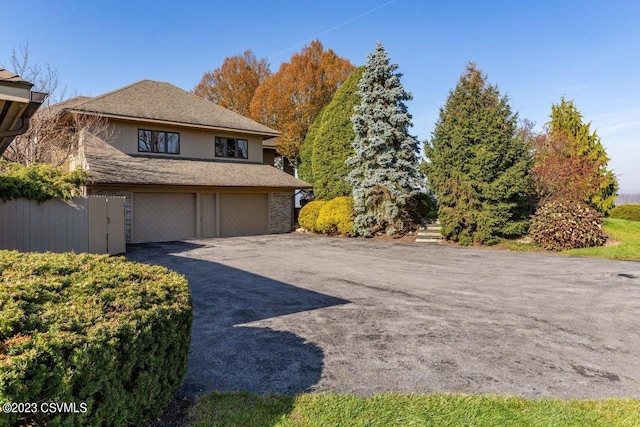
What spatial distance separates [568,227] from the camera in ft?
46.1

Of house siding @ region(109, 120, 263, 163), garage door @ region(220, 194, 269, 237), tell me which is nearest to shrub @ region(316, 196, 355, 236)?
garage door @ region(220, 194, 269, 237)

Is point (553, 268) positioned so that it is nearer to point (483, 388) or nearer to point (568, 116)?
point (483, 388)

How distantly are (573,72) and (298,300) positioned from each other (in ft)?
43.7

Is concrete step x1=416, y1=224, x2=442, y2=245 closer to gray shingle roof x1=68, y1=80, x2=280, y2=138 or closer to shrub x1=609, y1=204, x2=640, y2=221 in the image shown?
gray shingle roof x1=68, y1=80, x2=280, y2=138

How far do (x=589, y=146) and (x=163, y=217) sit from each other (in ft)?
78.3

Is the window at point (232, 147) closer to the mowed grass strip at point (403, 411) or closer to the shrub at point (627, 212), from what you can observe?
the mowed grass strip at point (403, 411)

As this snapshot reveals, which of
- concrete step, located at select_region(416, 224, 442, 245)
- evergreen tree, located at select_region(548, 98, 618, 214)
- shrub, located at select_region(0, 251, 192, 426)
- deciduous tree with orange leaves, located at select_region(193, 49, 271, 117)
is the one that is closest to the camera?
shrub, located at select_region(0, 251, 192, 426)

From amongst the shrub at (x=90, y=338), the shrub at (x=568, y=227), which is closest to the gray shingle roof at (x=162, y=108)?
the shrub at (x=568, y=227)

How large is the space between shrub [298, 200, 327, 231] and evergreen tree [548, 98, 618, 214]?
13.6m

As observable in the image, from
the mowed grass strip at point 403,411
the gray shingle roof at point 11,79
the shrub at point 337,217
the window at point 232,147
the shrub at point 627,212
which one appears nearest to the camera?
the mowed grass strip at point 403,411

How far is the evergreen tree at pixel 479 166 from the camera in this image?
50.5ft

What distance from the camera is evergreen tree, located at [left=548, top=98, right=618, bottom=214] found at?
2114 centimetres

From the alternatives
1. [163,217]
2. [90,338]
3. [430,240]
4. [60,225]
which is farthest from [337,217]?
[90,338]

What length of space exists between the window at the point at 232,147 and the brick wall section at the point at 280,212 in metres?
3.07
